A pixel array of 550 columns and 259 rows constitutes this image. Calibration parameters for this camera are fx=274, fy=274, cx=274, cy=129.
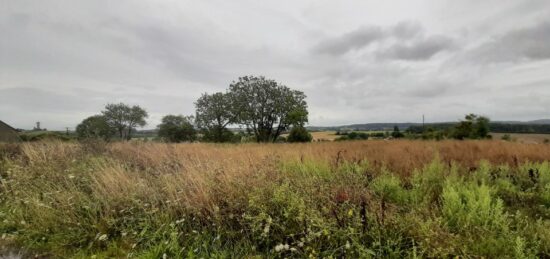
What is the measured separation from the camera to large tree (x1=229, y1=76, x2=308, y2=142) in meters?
39.2

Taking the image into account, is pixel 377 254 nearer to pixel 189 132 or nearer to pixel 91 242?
pixel 91 242

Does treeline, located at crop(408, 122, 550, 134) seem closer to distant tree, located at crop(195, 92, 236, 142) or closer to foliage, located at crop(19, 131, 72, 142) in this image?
distant tree, located at crop(195, 92, 236, 142)

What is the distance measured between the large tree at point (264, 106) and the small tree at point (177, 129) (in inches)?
387

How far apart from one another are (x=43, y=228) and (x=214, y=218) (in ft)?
8.91

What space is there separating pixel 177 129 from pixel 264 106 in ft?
57.1

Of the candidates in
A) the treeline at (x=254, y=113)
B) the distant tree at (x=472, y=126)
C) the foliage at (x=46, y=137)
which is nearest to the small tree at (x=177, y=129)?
the treeline at (x=254, y=113)

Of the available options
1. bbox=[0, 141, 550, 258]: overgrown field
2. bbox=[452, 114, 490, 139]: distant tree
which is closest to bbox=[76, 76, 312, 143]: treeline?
bbox=[452, 114, 490, 139]: distant tree

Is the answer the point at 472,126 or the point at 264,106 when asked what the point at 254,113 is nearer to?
the point at 264,106

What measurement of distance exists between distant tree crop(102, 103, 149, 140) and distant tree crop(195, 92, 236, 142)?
2329cm

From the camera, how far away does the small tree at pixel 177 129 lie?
4494 centimetres

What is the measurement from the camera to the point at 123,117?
57156mm

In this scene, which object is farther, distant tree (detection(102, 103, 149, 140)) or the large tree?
distant tree (detection(102, 103, 149, 140))

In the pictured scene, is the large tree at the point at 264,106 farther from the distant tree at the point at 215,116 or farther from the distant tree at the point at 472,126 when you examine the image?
the distant tree at the point at 472,126

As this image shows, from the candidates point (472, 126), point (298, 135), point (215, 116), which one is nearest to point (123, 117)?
point (215, 116)
